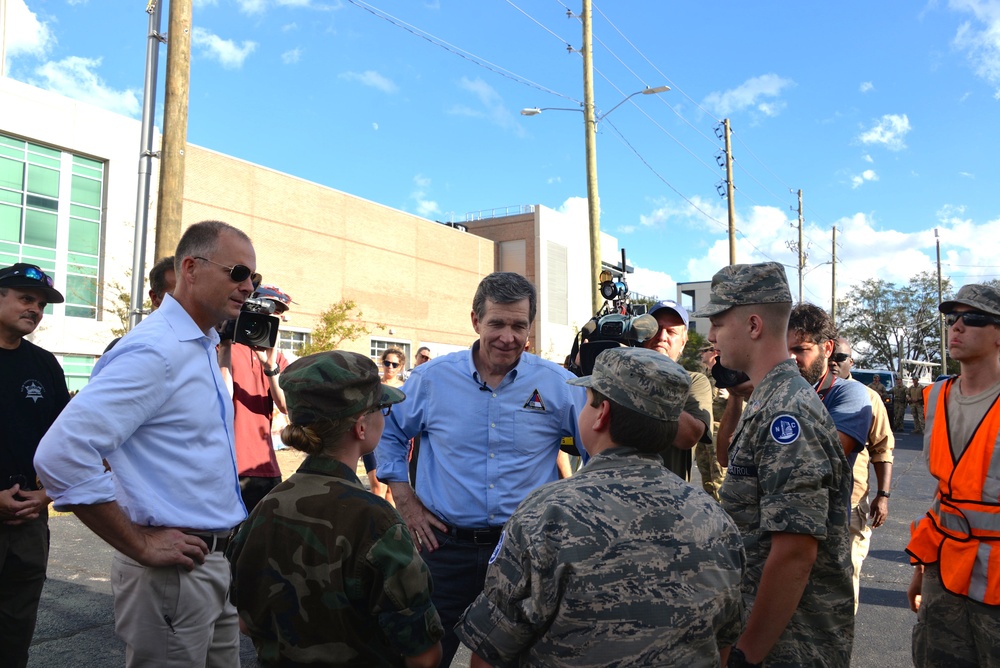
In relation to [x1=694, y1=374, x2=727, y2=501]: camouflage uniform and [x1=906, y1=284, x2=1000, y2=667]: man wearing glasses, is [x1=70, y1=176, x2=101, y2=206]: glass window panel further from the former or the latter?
[x1=906, y1=284, x2=1000, y2=667]: man wearing glasses

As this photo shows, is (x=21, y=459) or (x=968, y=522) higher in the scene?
(x=21, y=459)

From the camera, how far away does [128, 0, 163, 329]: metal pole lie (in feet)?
24.7

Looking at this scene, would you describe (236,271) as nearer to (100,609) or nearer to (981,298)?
(981,298)

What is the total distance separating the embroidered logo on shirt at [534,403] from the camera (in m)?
3.21

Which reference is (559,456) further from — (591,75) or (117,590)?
(591,75)

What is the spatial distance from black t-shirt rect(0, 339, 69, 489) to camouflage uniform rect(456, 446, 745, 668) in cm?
267

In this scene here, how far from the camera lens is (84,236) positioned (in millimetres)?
31500

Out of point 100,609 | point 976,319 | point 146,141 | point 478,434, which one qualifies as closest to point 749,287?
point 478,434

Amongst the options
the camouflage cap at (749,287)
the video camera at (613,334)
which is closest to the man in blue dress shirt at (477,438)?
the video camera at (613,334)

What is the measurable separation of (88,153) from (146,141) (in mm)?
28005

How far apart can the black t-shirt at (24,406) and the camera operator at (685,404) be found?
2.96 metres

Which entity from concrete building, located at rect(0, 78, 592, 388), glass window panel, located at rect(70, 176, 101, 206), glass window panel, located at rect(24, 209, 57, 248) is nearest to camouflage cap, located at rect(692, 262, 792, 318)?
concrete building, located at rect(0, 78, 592, 388)

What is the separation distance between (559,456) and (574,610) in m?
1.83

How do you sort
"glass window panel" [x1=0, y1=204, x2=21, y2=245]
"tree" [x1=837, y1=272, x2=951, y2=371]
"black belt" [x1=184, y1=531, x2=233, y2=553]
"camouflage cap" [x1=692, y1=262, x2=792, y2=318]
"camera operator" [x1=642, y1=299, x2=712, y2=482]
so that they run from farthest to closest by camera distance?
"tree" [x1=837, y1=272, x2=951, y2=371], "glass window panel" [x1=0, y1=204, x2=21, y2=245], "camera operator" [x1=642, y1=299, x2=712, y2=482], "black belt" [x1=184, y1=531, x2=233, y2=553], "camouflage cap" [x1=692, y1=262, x2=792, y2=318]
